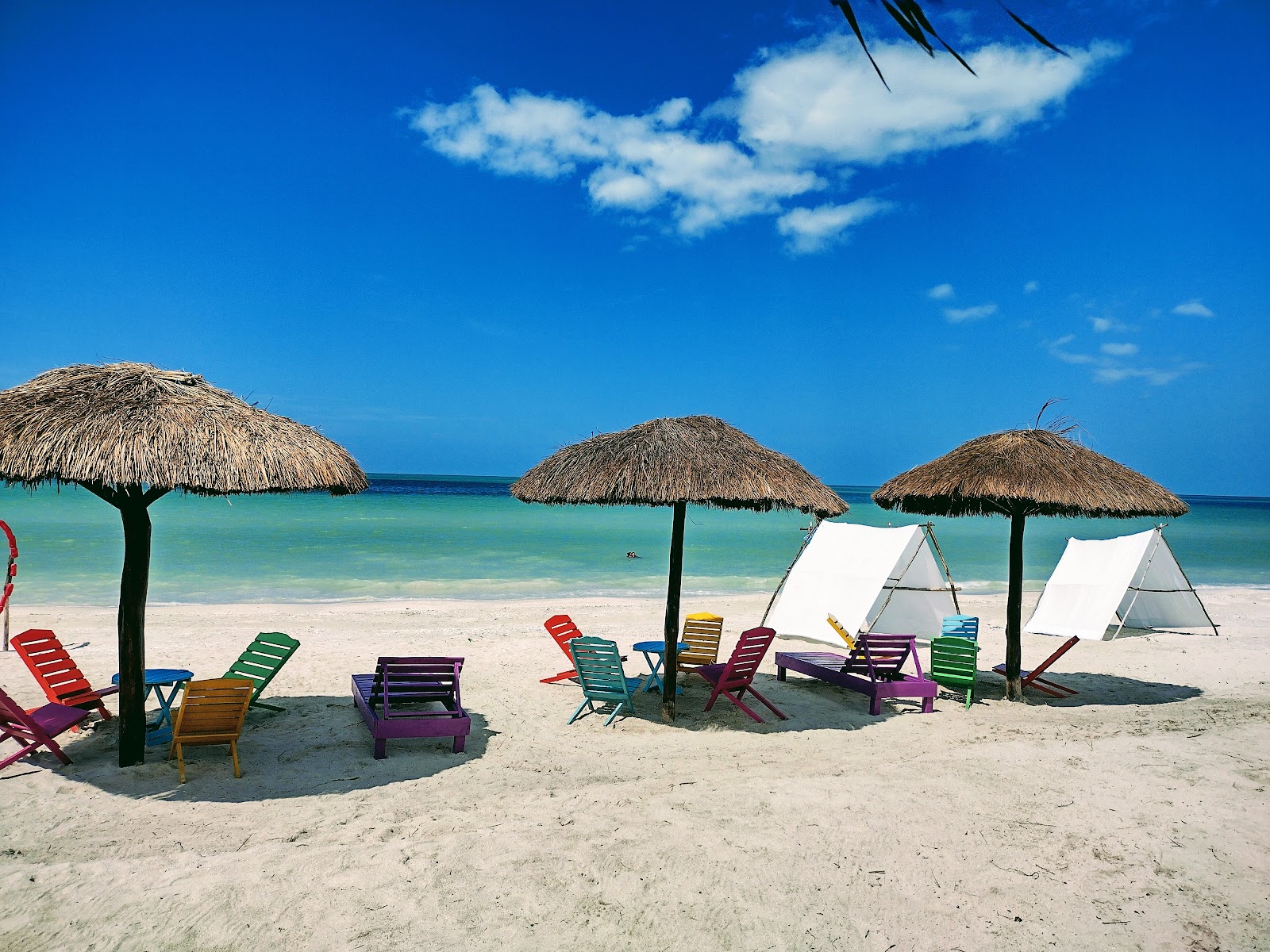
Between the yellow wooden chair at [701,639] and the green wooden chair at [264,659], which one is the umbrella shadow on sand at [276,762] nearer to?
the green wooden chair at [264,659]

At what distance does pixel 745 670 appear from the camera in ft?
23.4

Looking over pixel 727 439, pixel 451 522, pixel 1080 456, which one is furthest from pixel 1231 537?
pixel 727 439

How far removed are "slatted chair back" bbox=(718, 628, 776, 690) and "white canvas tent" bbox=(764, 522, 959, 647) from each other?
3417 millimetres

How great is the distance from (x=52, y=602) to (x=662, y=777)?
1353 cm

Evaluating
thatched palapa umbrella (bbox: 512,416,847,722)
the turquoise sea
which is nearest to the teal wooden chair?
thatched palapa umbrella (bbox: 512,416,847,722)

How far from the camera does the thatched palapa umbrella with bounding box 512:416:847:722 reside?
6488 mm

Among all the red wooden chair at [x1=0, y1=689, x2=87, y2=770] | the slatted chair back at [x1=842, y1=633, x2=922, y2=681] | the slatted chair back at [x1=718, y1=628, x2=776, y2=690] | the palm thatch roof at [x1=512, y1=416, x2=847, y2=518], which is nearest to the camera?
the red wooden chair at [x1=0, y1=689, x2=87, y2=770]

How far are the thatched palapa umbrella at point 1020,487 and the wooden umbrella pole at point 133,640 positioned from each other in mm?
6870

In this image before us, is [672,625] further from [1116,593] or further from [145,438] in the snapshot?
[1116,593]

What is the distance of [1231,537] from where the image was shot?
43.8 meters

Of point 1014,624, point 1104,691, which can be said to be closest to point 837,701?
point 1014,624

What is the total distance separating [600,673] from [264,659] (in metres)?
2.94

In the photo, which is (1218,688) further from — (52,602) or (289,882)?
(52,602)

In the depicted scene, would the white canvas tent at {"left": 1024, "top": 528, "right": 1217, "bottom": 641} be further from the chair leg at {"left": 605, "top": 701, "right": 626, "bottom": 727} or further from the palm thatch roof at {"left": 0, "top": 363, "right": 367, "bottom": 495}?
the palm thatch roof at {"left": 0, "top": 363, "right": 367, "bottom": 495}
